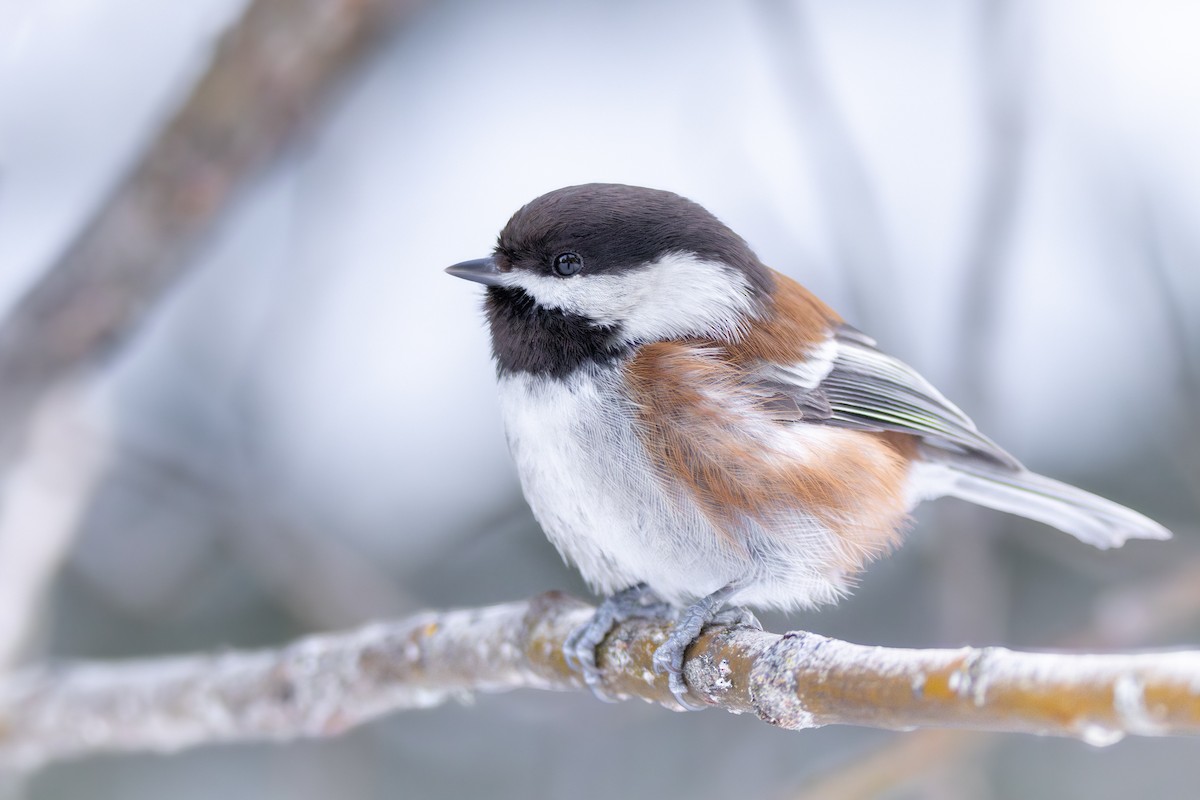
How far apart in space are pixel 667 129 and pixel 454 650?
1.79 metres

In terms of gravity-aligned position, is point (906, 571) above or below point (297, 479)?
below

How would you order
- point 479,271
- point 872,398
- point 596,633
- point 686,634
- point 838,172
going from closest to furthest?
1. point 686,634
2. point 596,633
3. point 479,271
4. point 872,398
5. point 838,172

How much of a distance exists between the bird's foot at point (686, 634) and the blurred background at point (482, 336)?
63 centimetres

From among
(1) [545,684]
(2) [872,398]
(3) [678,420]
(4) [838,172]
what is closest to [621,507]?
(3) [678,420]

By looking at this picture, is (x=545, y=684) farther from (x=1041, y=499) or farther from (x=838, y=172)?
(x=838, y=172)

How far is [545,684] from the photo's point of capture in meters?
1.70

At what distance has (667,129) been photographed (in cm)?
298

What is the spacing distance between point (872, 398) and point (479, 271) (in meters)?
0.78

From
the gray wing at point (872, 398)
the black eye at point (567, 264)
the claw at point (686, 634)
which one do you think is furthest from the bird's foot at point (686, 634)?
the black eye at point (567, 264)

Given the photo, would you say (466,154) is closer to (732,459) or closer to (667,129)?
(667,129)

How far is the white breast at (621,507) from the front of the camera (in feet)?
5.44

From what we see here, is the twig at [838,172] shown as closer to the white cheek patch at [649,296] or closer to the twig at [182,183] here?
the white cheek patch at [649,296]

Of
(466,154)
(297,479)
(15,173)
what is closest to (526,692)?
(297,479)

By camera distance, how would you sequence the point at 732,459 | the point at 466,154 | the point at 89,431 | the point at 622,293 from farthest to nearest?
the point at 466,154, the point at 89,431, the point at 622,293, the point at 732,459
